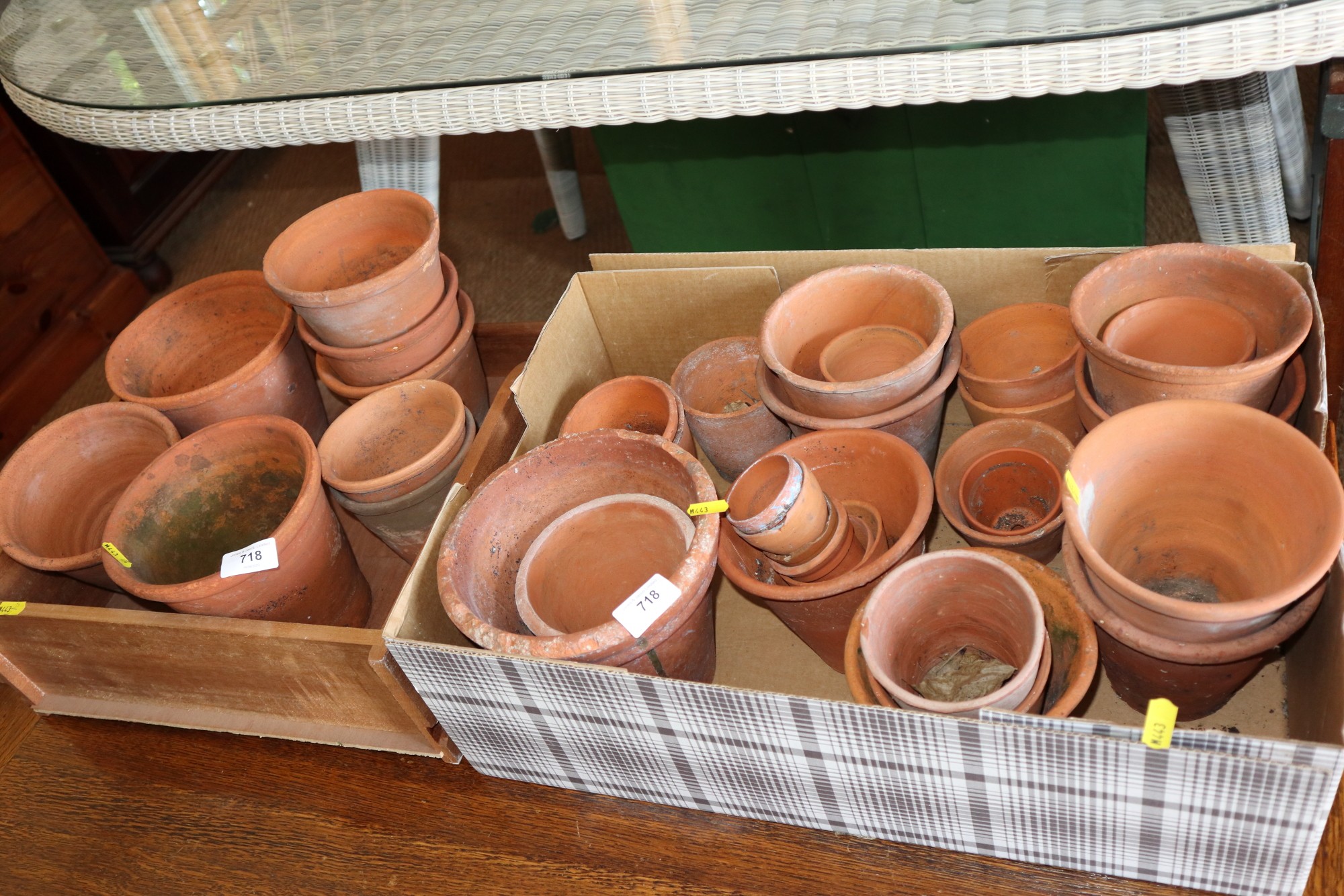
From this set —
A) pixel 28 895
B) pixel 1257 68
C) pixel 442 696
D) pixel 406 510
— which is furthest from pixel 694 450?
pixel 28 895

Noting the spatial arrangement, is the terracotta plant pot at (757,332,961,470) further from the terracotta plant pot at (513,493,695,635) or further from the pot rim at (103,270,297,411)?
the pot rim at (103,270,297,411)

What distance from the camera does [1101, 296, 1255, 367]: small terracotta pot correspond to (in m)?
1.45

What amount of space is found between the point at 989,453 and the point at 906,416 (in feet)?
0.54

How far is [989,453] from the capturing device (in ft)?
5.24

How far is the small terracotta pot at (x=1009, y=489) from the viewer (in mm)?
1567

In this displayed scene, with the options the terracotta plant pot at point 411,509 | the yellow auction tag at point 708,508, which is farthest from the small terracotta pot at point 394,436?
the yellow auction tag at point 708,508

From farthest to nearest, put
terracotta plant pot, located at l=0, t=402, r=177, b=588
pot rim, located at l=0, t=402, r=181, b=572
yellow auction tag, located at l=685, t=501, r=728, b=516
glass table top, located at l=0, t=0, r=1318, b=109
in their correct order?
terracotta plant pot, located at l=0, t=402, r=177, b=588 < pot rim, located at l=0, t=402, r=181, b=572 < yellow auction tag, located at l=685, t=501, r=728, b=516 < glass table top, located at l=0, t=0, r=1318, b=109

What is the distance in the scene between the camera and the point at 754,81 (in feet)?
4.36

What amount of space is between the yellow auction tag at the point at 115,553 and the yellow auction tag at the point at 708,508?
0.93m

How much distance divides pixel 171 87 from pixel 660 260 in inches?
35.0

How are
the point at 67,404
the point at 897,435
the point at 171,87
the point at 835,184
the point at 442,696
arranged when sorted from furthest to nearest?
1. the point at 67,404
2. the point at 835,184
3. the point at 171,87
4. the point at 897,435
5. the point at 442,696

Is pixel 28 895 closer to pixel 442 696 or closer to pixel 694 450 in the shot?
pixel 442 696

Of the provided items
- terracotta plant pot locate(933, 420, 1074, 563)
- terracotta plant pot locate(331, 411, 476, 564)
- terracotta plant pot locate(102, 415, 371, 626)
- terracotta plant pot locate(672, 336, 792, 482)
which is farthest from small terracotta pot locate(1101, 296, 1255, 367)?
terracotta plant pot locate(102, 415, 371, 626)

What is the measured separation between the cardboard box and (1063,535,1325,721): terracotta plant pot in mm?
41
